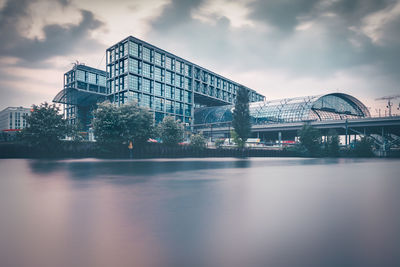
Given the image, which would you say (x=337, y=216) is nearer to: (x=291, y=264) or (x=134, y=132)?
(x=291, y=264)

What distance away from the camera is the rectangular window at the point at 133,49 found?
67438mm

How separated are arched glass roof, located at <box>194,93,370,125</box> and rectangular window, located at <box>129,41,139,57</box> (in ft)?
125

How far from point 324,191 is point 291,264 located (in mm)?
5956

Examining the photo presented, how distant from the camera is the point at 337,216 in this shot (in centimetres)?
485

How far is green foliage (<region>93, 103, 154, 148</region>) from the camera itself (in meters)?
29.8

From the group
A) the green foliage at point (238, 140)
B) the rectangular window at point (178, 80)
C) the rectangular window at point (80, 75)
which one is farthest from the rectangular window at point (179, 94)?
the green foliage at point (238, 140)

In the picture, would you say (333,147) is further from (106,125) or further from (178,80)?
(178,80)

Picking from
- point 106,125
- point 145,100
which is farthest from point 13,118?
point 106,125

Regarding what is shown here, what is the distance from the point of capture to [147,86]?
7181 centimetres

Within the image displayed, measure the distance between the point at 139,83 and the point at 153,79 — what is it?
5624 mm

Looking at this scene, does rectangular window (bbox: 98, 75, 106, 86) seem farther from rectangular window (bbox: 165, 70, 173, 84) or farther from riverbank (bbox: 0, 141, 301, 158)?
riverbank (bbox: 0, 141, 301, 158)

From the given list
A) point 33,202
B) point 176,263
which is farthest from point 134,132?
point 176,263

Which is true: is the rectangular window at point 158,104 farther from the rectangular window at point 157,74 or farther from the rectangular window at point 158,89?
the rectangular window at point 157,74

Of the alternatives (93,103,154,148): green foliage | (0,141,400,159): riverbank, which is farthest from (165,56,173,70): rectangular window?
(93,103,154,148): green foliage
